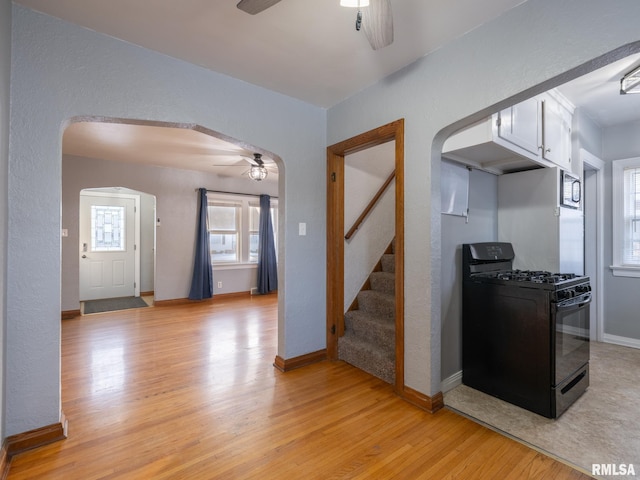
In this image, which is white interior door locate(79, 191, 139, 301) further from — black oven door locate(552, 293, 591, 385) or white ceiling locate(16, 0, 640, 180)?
black oven door locate(552, 293, 591, 385)

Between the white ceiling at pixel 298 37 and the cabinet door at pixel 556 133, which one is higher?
the white ceiling at pixel 298 37

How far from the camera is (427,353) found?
88.0 inches

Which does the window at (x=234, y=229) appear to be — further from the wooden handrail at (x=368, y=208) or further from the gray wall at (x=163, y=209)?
the wooden handrail at (x=368, y=208)

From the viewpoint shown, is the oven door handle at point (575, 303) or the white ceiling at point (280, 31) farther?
the oven door handle at point (575, 303)

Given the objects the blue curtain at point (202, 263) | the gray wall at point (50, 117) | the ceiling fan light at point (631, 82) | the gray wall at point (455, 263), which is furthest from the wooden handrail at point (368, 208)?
the blue curtain at point (202, 263)

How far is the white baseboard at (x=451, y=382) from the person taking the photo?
8.13 feet

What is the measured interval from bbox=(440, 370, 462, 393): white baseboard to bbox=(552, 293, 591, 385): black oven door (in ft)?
2.35

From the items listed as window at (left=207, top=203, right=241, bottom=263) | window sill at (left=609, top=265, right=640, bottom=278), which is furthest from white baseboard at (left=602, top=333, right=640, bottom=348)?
window at (left=207, top=203, right=241, bottom=263)

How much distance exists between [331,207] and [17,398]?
2.60m

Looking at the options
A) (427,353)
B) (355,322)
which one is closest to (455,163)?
(427,353)

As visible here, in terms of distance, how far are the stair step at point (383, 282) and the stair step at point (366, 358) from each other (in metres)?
0.64

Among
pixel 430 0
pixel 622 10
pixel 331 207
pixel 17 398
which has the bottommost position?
pixel 17 398

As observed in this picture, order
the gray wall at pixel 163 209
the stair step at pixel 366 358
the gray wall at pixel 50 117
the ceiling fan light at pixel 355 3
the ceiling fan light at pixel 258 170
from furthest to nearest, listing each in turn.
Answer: the gray wall at pixel 163 209
the ceiling fan light at pixel 258 170
the stair step at pixel 366 358
the gray wall at pixel 50 117
the ceiling fan light at pixel 355 3

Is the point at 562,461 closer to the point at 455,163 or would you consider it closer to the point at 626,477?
the point at 626,477
